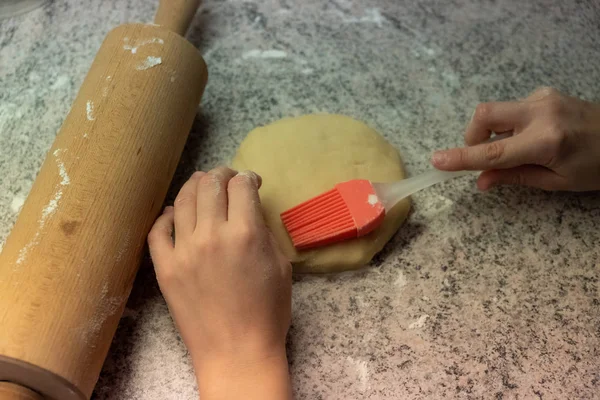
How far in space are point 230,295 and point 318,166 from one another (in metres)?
0.33

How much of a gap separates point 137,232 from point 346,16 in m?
0.76

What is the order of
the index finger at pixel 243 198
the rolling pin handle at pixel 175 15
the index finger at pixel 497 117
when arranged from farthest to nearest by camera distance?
the rolling pin handle at pixel 175 15 → the index finger at pixel 497 117 → the index finger at pixel 243 198

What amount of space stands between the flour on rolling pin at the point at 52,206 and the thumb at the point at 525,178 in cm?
71

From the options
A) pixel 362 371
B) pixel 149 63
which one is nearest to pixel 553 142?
pixel 362 371

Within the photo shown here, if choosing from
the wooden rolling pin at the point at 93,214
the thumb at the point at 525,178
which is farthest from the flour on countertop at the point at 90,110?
the thumb at the point at 525,178

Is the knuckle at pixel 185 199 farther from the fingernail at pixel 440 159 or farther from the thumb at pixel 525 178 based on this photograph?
the thumb at pixel 525 178

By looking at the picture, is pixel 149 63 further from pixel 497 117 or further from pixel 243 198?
pixel 497 117

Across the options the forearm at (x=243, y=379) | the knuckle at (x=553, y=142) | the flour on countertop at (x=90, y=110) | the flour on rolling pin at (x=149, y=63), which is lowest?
the forearm at (x=243, y=379)

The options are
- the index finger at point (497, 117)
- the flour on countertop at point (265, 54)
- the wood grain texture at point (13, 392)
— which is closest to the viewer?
the wood grain texture at point (13, 392)

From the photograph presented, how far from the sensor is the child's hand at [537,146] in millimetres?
885

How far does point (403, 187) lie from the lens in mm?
951

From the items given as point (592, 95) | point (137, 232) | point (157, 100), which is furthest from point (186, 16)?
point (592, 95)

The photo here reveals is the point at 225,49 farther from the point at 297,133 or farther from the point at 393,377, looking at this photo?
the point at 393,377

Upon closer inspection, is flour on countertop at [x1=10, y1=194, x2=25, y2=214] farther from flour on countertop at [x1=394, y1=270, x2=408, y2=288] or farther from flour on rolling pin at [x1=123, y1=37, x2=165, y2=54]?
flour on countertop at [x1=394, y1=270, x2=408, y2=288]
